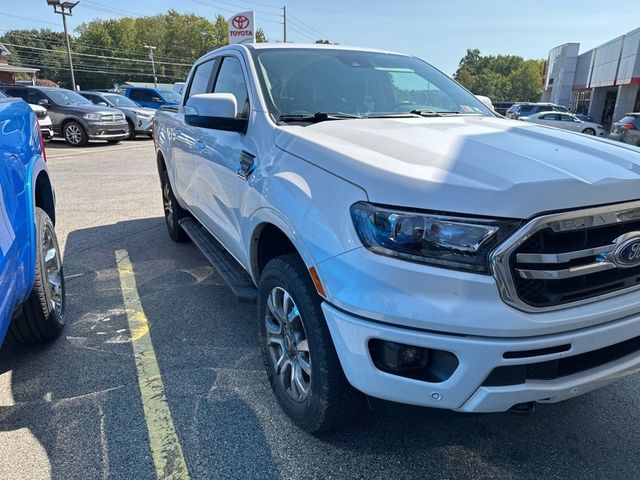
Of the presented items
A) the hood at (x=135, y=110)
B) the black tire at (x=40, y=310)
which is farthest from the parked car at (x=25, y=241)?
A: the hood at (x=135, y=110)

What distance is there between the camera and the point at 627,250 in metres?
1.91

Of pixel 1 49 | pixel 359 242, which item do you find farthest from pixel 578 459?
pixel 1 49

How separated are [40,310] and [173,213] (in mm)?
2487

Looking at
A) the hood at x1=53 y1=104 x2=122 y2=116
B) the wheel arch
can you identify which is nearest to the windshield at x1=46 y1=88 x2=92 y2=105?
the hood at x1=53 y1=104 x2=122 y2=116

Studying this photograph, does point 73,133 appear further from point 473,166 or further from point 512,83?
point 512,83

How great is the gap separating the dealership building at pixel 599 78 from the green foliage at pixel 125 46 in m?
67.1

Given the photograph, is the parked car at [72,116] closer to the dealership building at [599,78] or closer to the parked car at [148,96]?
the parked car at [148,96]

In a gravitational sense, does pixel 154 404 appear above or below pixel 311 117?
below

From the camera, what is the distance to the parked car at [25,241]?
2371mm

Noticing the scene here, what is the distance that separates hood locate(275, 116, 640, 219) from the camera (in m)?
1.76

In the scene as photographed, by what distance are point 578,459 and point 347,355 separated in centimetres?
136

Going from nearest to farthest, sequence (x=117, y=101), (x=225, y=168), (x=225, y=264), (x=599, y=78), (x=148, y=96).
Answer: (x=225, y=168) → (x=225, y=264) → (x=117, y=101) → (x=148, y=96) → (x=599, y=78)

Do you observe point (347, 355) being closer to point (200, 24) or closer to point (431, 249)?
point (431, 249)

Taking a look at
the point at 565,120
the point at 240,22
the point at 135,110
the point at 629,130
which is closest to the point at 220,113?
the point at 629,130
